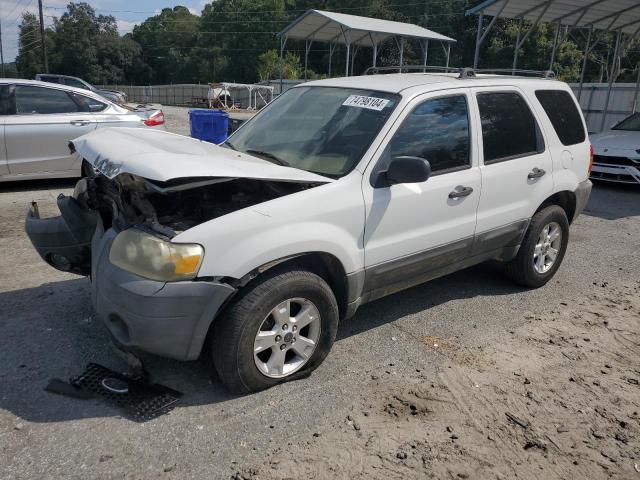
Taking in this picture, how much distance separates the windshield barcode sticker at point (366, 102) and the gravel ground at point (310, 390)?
1.65 meters

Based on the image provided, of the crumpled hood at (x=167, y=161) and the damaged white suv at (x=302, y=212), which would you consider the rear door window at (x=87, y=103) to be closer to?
the damaged white suv at (x=302, y=212)

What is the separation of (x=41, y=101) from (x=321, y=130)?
583 centimetres

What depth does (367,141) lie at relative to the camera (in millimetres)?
3680

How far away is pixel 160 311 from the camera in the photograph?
2.89 metres

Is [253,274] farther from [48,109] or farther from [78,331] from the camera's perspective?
[48,109]

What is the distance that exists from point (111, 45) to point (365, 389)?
89308 mm

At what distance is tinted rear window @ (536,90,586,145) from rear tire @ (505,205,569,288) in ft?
2.24

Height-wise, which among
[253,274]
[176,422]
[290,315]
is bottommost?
[176,422]

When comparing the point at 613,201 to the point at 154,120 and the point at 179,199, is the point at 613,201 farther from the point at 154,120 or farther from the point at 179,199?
the point at 179,199

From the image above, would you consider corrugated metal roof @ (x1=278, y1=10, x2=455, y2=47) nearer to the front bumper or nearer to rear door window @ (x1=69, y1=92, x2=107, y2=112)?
rear door window @ (x1=69, y1=92, x2=107, y2=112)

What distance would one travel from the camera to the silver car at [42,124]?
7.71 meters


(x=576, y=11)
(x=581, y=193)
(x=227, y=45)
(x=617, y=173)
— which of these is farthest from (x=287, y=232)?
(x=227, y=45)

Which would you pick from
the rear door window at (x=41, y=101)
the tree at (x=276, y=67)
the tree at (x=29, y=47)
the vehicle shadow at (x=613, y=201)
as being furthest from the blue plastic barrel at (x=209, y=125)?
the tree at (x=29, y=47)

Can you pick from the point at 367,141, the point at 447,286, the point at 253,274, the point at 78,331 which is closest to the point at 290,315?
the point at 253,274
